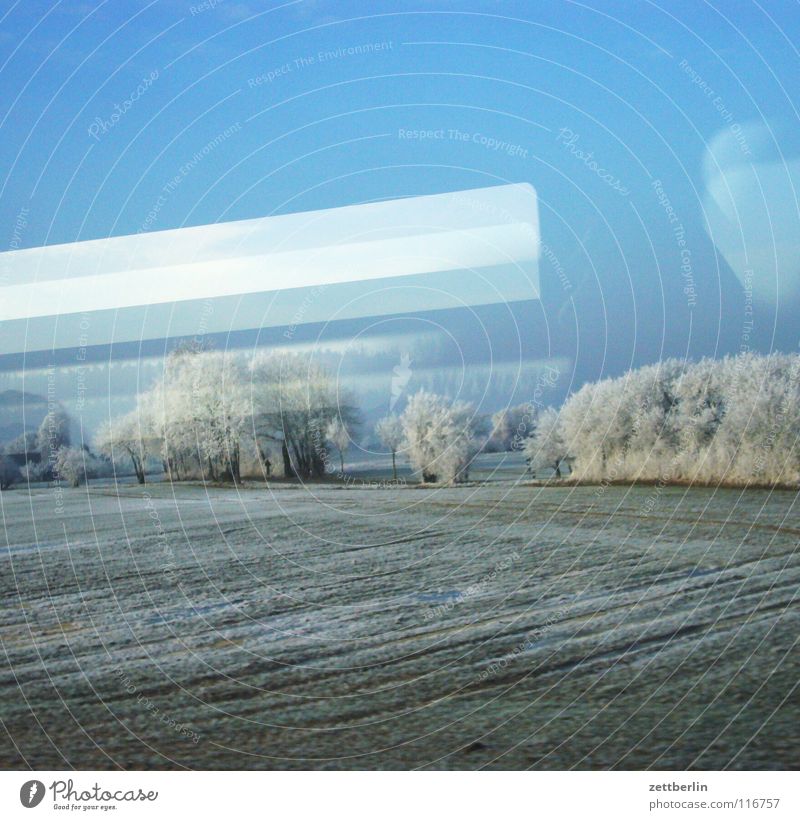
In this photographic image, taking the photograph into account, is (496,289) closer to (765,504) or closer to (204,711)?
(765,504)

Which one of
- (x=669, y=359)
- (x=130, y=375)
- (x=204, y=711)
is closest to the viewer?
(x=669, y=359)

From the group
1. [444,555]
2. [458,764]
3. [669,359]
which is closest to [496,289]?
[669,359]

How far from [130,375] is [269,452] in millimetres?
295

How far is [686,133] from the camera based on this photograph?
5.75 ft

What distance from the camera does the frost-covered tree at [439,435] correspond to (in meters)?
1.78
